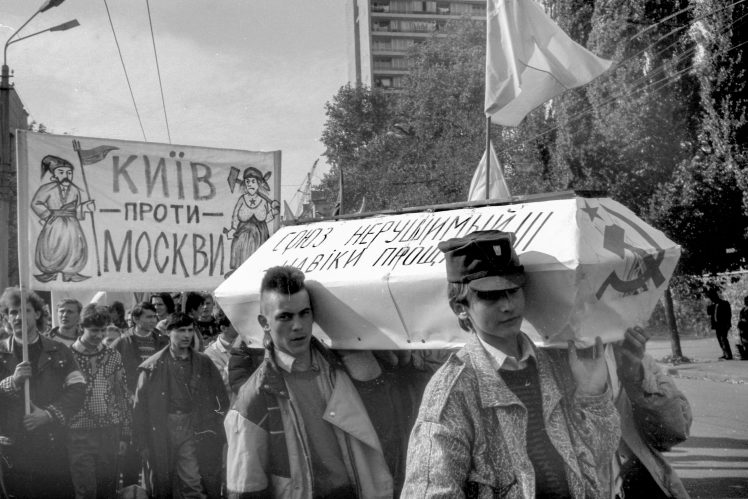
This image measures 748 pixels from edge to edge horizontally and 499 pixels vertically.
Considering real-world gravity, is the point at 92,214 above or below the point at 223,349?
above

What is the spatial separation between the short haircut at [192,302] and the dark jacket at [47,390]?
2.02 meters

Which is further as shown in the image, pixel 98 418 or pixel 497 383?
pixel 98 418

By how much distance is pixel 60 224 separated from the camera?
462 cm

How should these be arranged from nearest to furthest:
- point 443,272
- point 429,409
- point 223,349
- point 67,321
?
1. point 429,409
2. point 443,272
3. point 223,349
4. point 67,321

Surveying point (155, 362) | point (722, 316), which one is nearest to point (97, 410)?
point (155, 362)

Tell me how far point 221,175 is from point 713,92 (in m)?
13.1

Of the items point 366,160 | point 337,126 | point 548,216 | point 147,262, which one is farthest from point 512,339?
point 337,126

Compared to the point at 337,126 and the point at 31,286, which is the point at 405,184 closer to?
the point at 337,126

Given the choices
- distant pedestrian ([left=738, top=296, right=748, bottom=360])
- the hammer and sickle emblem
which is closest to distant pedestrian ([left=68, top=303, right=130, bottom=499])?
the hammer and sickle emblem

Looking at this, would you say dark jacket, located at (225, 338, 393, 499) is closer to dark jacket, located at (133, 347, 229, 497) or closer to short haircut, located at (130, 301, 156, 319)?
dark jacket, located at (133, 347, 229, 497)

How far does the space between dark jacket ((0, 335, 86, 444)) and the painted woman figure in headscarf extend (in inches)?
58.7

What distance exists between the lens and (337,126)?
39594 millimetres

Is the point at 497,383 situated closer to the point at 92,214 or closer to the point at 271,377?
the point at 271,377

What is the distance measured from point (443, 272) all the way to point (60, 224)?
283 cm
